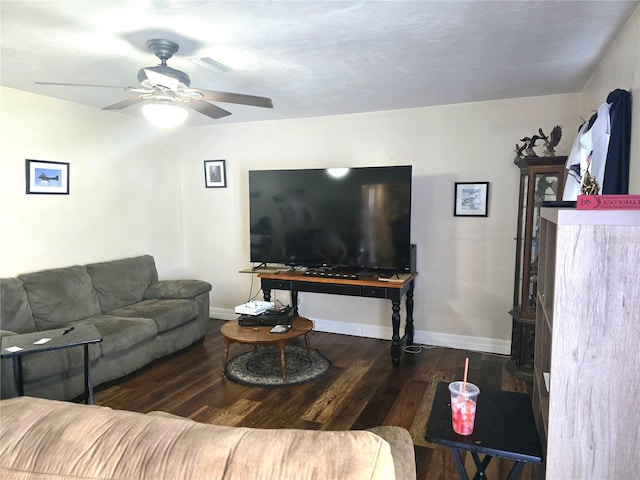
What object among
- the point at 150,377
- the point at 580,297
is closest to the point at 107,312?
the point at 150,377

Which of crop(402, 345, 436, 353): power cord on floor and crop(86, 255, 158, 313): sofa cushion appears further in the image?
crop(402, 345, 436, 353): power cord on floor

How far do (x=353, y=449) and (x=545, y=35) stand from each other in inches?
95.4

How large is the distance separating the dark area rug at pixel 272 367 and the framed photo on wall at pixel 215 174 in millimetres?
2070

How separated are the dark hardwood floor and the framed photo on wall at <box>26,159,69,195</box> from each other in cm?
180

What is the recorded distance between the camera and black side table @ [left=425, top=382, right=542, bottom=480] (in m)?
1.35

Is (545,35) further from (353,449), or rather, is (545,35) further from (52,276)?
(52,276)

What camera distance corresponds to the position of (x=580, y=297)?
121cm

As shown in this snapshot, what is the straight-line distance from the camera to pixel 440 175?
13.2 ft

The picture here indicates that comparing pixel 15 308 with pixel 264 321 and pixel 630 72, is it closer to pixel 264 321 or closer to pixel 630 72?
pixel 264 321

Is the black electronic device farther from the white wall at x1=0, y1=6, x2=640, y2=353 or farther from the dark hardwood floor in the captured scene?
the white wall at x1=0, y1=6, x2=640, y2=353

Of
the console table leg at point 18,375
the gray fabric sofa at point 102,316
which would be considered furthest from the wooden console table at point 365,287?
the console table leg at point 18,375

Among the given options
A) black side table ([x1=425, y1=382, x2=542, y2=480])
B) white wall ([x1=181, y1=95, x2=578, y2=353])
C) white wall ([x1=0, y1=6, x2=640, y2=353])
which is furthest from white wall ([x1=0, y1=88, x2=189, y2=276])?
black side table ([x1=425, y1=382, x2=542, y2=480])

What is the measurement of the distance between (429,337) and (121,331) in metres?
2.82

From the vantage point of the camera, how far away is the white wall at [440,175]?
3.81 m
